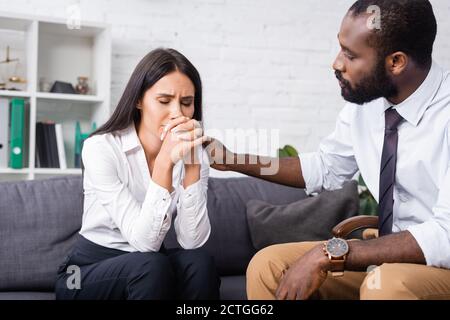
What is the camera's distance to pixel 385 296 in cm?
130

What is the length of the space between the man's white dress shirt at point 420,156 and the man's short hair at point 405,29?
8cm

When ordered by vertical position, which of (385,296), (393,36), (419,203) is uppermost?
(393,36)

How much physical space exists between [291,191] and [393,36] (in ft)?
3.86

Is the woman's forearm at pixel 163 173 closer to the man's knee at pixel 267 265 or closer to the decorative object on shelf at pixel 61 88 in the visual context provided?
the man's knee at pixel 267 265

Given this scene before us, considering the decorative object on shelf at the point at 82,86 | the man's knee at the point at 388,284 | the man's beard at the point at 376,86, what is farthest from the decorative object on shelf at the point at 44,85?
the man's knee at the point at 388,284

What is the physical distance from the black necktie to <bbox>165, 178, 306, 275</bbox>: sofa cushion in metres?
0.89

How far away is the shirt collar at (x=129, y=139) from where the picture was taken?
1.84 meters

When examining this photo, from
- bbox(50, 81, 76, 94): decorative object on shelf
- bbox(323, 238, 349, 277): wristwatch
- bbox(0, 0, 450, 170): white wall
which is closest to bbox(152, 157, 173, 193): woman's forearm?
bbox(323, 238, 349, 277): wristwatch

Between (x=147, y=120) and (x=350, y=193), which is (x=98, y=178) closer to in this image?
(x=147, y=120)

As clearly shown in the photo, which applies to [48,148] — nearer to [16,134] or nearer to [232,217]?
[16,134]

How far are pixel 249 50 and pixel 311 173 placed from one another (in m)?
1.68
